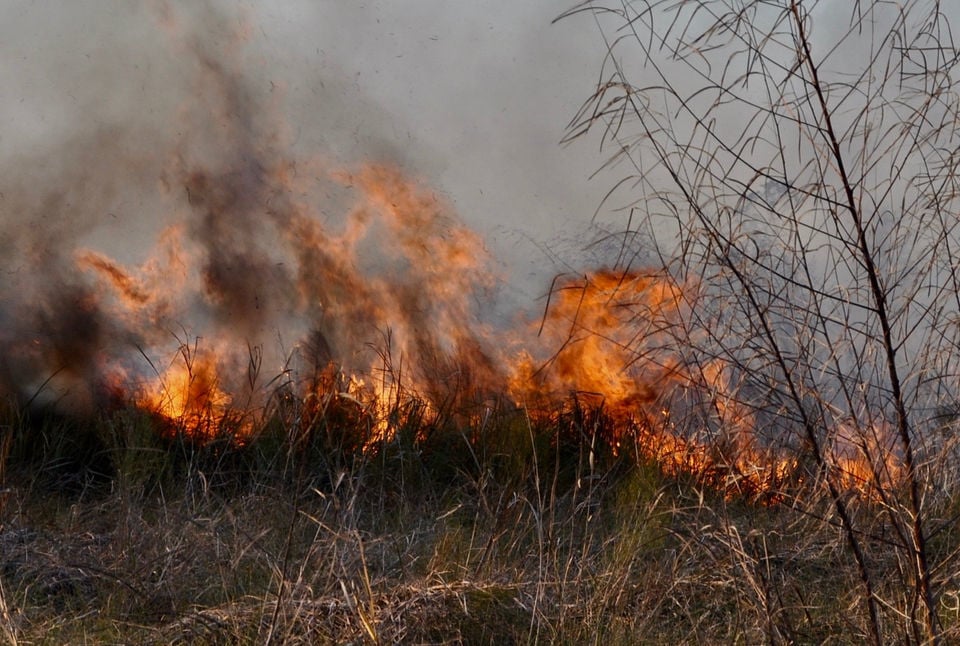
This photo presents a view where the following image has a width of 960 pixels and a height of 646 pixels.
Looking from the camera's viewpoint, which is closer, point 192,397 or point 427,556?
point 427,556

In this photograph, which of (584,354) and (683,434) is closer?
(683,434)

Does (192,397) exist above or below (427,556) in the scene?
above

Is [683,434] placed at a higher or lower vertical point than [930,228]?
lower

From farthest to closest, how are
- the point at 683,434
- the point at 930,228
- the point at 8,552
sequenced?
the point at 8,552 < the point at 683,434 < the point at 930,228

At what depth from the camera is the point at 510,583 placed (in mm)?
3539

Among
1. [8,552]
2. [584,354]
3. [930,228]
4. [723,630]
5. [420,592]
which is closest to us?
[930,228]

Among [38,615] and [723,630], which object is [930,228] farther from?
[38,615]

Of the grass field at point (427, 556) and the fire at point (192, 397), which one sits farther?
the fire at point (192, 397)

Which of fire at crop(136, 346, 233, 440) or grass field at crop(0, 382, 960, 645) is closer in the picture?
grass field at crop(0, 382, 960, 645)

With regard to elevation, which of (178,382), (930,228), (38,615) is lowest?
(38,615)

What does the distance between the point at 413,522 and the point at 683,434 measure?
2.42m

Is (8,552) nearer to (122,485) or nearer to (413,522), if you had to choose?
(122,485)

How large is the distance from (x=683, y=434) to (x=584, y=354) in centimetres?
407

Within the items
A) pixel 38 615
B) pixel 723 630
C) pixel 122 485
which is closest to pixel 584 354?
pixel 122 485
